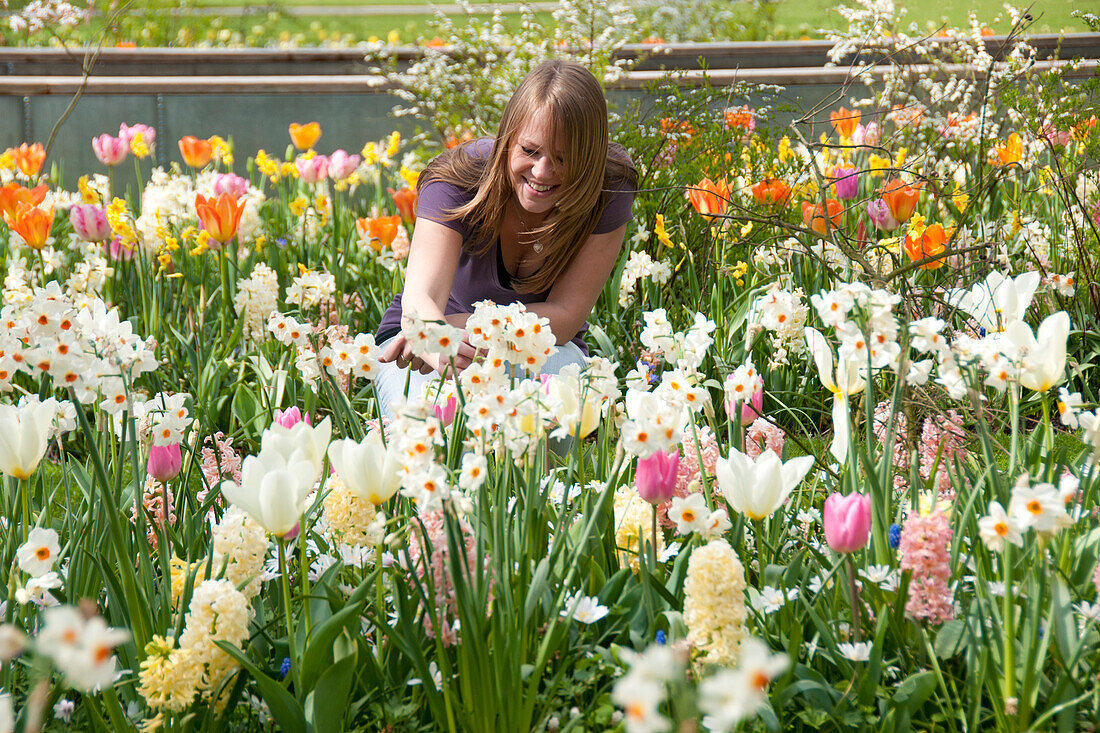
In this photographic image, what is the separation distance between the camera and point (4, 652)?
67 centimetres

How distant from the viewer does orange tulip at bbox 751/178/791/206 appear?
3.31m

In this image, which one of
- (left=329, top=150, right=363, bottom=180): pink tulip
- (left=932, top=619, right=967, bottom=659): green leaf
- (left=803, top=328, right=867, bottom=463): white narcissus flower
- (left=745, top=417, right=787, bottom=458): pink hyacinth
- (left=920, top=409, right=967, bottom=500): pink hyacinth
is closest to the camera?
(left=932, top=619, right=967, bottom=659): green leaf

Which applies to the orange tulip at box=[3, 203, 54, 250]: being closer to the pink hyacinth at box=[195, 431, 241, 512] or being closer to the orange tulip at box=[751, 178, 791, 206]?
the pink hyacinth at box=[195, 431, 241, 512]

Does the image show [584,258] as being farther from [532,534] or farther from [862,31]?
[862,31]

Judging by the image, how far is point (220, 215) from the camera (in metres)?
3.18

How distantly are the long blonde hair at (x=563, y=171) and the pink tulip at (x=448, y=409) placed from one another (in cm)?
109

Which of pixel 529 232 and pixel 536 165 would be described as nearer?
pixel 536 165

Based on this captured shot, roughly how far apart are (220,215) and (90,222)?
0.54 metres

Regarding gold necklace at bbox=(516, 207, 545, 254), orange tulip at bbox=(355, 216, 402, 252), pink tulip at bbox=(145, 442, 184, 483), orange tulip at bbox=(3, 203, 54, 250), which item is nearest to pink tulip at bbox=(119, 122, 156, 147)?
orange tulip at bbox=(3, 203, 54, 250)

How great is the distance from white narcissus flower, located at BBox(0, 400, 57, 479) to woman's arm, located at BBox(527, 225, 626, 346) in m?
1.71

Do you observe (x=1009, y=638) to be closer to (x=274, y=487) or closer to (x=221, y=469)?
(x=274, y=487)

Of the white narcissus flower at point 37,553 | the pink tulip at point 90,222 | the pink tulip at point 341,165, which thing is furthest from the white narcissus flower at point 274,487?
the pink tulip at point 341,165

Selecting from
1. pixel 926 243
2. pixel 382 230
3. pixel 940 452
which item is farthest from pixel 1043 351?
pixel 382 230

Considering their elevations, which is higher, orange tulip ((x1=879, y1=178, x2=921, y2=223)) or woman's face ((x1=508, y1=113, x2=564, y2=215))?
woman's face ((x1=508, y1=113, x2=564, y2=215))
